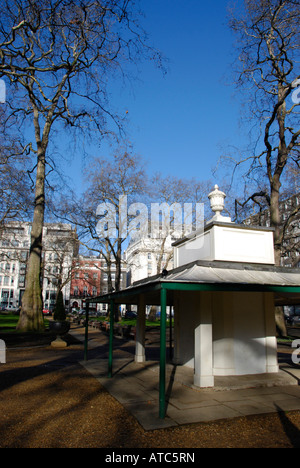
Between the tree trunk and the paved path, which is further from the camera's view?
the tree trunk

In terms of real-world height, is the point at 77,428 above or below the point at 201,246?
below

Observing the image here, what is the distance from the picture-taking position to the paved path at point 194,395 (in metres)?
5.61

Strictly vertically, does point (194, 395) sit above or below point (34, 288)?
below

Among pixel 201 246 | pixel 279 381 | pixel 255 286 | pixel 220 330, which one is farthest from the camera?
pixel 201 246

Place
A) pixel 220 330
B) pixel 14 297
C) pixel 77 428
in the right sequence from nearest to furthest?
pixel 77 428
pixel 220 330
pixel 14 297

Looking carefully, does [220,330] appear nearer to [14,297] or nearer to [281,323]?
[281,323]

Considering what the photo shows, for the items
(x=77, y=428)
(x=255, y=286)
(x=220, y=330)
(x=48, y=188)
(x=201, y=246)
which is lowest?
(x=77, y=428)

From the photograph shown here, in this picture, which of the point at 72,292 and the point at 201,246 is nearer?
the point at 201,246

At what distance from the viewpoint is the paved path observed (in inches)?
221

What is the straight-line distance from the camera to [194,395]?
268 inches

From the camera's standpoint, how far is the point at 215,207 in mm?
9977

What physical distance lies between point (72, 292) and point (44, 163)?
215 feet

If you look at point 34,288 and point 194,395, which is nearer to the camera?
point 194,395
